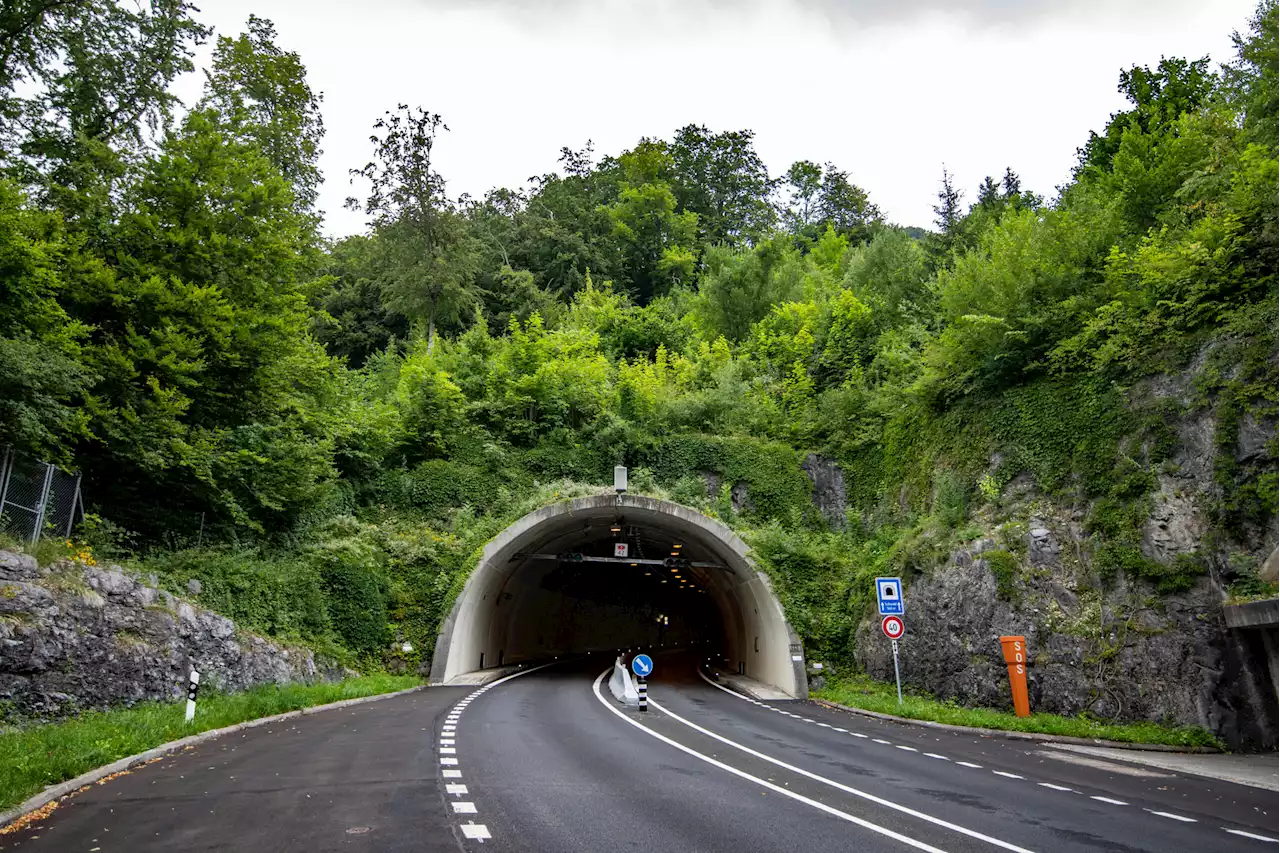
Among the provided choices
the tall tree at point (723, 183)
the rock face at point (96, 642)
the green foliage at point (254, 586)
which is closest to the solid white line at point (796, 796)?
the rock face at point (96, 642)

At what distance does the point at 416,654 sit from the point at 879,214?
58.4 m

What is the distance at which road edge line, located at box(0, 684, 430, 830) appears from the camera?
22.6 ft

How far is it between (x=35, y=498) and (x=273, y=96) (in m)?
21.8

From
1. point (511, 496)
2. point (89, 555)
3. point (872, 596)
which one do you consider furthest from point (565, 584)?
point (89, 555)

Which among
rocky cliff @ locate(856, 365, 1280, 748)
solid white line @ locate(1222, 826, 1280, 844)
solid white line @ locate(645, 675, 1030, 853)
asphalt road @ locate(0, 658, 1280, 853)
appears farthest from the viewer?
rocky cliff @ locate(856, 365, 1280, 748)

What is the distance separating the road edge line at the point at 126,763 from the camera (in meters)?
6.88

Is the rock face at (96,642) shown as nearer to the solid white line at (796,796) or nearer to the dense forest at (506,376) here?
the dense forest at (506,376)

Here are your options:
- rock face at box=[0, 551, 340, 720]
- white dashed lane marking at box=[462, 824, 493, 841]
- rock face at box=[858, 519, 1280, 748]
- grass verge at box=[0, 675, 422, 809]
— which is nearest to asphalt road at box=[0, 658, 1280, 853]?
white dashed lane marking at box=[462, 824, 493, 841]

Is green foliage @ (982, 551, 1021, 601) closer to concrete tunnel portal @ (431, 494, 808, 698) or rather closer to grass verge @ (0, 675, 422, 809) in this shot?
concrete tunnel portal @ (431, 494, 808, 698)

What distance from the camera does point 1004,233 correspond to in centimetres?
2259

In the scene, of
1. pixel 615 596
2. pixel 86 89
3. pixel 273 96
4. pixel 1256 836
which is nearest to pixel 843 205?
pixel 615 596

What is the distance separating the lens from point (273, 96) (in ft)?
99.2

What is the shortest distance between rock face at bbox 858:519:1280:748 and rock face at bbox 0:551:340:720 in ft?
46.9

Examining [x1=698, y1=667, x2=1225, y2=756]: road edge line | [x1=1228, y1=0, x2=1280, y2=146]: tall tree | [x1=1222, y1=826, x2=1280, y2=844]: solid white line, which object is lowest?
[x1=698, y1=667, x2=1225, y2=756]: road edge line
